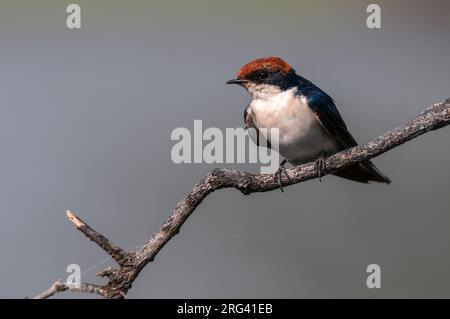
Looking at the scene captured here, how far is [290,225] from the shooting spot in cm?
754

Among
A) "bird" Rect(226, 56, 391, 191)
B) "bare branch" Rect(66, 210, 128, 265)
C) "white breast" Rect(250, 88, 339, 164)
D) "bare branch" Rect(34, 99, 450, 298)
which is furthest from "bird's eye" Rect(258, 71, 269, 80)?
"bare branch" Rect(66, 210, 128, 265)

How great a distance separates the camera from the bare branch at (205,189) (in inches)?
174

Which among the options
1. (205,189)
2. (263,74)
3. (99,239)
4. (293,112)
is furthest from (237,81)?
(99,239)

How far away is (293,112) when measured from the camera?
19.1 feet

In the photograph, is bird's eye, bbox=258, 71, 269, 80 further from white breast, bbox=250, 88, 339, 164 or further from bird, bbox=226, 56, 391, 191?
white breast, bbox=250, 88, 339, 164

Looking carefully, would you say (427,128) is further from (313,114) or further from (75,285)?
(75,285)

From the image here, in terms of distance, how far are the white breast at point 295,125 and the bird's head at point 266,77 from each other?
0.15 ft

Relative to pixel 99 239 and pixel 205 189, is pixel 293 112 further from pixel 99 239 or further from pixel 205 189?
pixel 99 239

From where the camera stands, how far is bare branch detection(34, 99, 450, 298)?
4410mm

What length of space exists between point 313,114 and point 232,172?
124 cm

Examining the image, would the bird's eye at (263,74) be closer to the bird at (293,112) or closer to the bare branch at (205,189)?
the bird at (293,112)

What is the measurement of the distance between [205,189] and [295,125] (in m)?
1.39

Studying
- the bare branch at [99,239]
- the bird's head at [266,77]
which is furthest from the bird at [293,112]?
the bare branch at [99,239]
